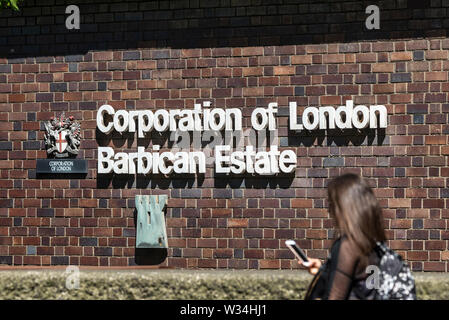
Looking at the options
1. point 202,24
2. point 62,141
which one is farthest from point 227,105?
point 62,141

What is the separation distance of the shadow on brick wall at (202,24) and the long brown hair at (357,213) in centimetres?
475

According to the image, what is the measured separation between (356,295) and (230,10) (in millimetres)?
5369

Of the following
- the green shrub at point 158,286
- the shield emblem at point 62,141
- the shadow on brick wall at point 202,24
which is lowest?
the green shrub at point 158,286

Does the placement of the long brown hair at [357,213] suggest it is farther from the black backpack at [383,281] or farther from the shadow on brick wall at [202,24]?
the shadow on brick wall at [202,24]

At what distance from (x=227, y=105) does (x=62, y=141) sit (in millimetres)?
2127

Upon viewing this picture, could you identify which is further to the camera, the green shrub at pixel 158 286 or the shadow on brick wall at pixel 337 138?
the shadow on brick wall at pixel 337 138

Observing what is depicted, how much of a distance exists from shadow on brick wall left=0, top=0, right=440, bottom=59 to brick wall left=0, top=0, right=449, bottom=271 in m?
0.01

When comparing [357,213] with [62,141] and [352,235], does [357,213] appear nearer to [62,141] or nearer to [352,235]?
[352,235]

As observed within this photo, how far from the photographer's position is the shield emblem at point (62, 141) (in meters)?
8.45

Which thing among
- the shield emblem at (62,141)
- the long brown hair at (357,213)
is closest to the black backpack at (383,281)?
the long brown hair at (357,213)

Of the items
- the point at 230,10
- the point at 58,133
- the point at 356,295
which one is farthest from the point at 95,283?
the point at 230,10

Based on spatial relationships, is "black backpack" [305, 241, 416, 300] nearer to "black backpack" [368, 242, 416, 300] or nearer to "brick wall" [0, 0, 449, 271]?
"black backpack" [368, 242, 416, 300]

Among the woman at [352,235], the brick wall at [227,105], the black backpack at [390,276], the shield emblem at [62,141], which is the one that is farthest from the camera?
the shield emblem at [62,141]
